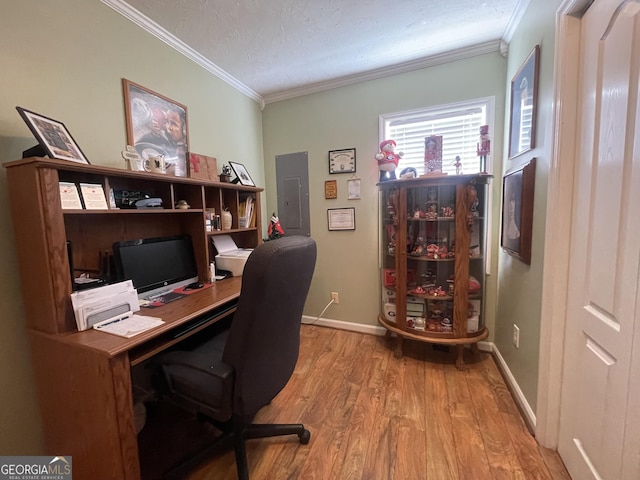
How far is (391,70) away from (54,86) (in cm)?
231

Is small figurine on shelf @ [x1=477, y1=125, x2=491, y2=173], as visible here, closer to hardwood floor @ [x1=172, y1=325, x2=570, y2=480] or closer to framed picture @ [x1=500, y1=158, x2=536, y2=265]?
framed picture @ [x1=500, y1=158, x2=536, y2=265]

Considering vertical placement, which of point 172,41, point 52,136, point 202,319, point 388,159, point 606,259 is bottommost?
point 202,319

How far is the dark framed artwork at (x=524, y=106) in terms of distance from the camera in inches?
56.8

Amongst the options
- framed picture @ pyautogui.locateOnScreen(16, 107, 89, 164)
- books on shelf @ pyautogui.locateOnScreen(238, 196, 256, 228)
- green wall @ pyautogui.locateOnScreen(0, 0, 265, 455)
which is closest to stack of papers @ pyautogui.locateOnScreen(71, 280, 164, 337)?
green wall @ pyautogui.locateOnScreen(0, 0, 265, 455)

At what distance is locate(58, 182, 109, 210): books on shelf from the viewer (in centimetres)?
111

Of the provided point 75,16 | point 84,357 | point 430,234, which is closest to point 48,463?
point 84,357

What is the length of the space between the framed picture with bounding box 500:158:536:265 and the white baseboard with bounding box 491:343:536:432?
0.81 meters

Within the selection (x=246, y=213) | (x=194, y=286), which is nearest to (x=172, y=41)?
(x=246, y=213)

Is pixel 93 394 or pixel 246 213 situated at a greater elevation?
pixel 246 213

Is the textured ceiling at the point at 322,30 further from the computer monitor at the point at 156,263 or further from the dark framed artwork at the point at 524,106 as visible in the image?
the computer monitor at the point at 156,263

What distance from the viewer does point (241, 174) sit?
2.40m

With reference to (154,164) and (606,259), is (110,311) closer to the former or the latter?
(154,164)

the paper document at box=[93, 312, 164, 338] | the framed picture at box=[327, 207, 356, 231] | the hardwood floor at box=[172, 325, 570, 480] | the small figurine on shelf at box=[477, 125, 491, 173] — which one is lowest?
the hardwood floor at box=[172, 325, 570, 480]

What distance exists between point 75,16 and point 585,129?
250 cm
